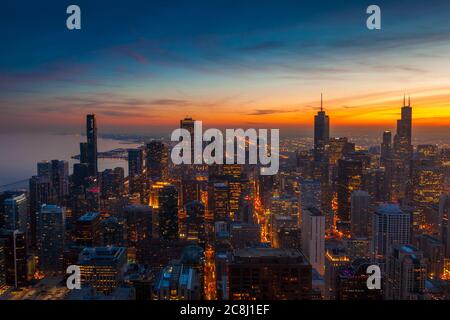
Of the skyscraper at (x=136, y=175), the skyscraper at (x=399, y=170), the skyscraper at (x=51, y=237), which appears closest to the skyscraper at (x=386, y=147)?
the skyscraper at (x=399, y=170)

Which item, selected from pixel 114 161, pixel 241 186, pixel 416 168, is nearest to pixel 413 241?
pixel 416 168

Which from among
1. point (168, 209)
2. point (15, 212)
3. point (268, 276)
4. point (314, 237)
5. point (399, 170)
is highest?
point (399, 170)

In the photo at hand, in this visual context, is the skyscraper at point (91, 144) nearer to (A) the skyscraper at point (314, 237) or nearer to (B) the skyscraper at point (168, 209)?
(B) the skyscraper at point (168, 209)

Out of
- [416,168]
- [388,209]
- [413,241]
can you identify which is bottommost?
[413,241]

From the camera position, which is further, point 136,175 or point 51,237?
point 136,175

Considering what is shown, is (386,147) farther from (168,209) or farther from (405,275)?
(168,209)

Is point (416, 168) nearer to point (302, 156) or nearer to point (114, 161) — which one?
point (302, 156)

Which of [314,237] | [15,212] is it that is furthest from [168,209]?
[314,237]
